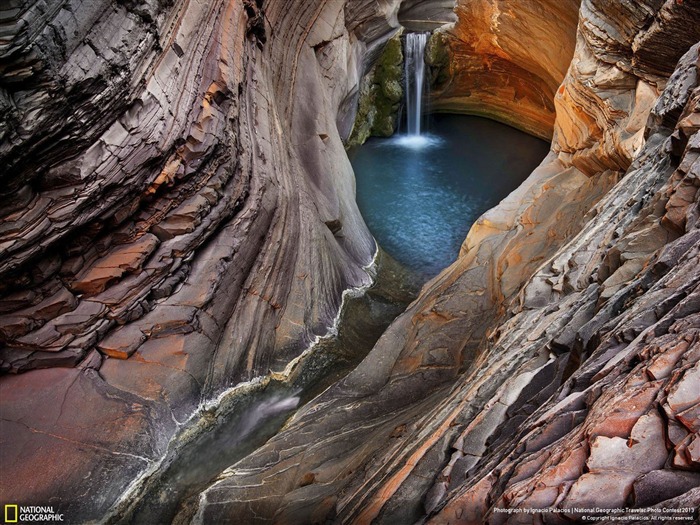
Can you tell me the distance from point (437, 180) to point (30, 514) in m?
12.0

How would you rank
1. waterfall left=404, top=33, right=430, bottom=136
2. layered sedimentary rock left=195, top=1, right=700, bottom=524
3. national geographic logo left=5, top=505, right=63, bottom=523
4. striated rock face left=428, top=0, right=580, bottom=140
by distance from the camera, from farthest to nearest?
1. waterfall left=404, top=33, right=430, bottom=136
2. striated rock face left=428, top=0, right=580, bottom=140
3. national geographic logo left=5, top=505, right=63, bottom=523
4. layered sedimentary rock left=195, top=1, right=700, bottom=524

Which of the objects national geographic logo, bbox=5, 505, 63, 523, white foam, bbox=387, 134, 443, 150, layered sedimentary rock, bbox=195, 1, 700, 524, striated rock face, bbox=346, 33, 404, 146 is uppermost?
striated rock face, bbox=346, 33, 404, 146

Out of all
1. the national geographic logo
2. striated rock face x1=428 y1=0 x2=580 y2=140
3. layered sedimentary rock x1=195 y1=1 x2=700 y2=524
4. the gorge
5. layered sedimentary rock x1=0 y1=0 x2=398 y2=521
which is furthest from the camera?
striated rock face x1=428 y1=0 x2=580 y2=140

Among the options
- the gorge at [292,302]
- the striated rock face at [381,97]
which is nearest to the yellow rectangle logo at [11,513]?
the gorge at [292,302]

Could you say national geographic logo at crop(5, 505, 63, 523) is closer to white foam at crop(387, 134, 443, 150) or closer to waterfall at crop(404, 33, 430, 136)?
white foam at crop(387, 134, 443, 150)

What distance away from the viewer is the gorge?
124 inches

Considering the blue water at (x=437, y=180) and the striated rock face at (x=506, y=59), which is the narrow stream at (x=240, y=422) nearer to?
the blue water at (x=437, y=180)

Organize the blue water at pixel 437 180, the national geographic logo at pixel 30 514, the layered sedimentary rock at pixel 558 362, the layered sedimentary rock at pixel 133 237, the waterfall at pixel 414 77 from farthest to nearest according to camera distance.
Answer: the waterfall at pixel 414 77 → the blue water at pixel 437 180 → the national geographic logo at pixel 30 514 → the layered sedimentary rock at pixel 133 237 → the layered sedimentary rock at pixel 558 362

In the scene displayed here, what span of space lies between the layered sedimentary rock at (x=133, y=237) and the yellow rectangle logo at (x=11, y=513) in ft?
0.26

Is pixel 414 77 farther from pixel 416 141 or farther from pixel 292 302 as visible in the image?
pixel 292 302

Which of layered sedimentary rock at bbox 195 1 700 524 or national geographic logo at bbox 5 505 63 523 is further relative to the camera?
national geographic logo at bbox 5 505 63 523

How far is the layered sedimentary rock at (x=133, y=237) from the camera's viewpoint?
5.39m

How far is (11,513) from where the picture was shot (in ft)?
18.1

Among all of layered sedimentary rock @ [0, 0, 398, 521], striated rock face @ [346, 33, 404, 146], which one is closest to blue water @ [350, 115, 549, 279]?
striated rock face @ [346, 33, 404, 146]
